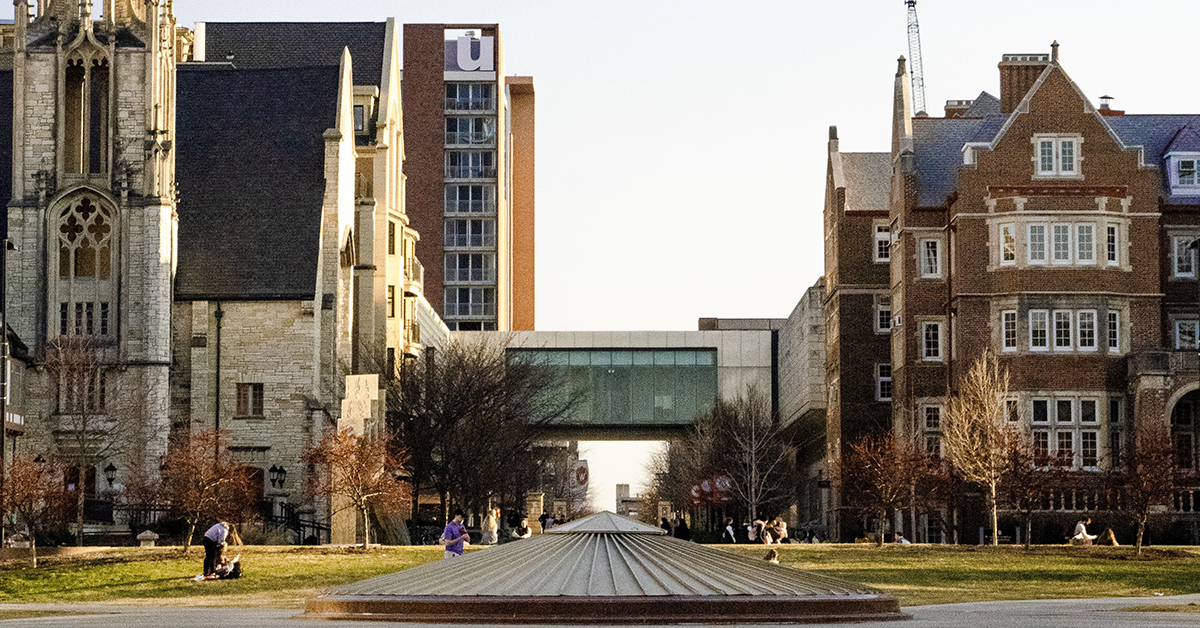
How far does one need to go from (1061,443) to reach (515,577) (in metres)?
53.7

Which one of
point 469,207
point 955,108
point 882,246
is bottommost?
point 882,246

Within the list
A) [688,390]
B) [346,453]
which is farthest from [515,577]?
[688,390]

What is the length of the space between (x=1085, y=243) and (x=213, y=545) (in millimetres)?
40722

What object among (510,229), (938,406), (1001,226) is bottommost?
Answer: (938,406)

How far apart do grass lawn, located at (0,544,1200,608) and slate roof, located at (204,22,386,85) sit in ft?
160

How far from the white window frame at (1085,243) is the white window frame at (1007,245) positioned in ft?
7.68

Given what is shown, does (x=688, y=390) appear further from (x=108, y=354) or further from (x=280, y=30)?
(x=108, y=354)

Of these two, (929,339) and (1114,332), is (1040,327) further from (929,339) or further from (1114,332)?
(929,339)

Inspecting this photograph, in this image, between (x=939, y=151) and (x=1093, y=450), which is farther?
(x=939, y=151)

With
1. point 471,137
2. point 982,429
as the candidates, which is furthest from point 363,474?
point 471,137

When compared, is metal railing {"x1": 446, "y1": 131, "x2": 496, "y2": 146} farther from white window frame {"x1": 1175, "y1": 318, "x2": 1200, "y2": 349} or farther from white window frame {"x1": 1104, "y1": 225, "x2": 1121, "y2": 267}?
white window frame {"x1": 1104, "y1": 225, "x2": 1121, "y2": 267}

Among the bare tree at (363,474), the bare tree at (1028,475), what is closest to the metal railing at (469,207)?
the bare tree at (363,474)

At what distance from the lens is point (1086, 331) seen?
229 feet

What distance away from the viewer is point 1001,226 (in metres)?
70.6
